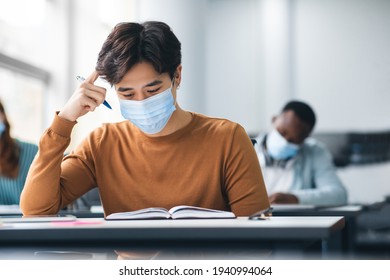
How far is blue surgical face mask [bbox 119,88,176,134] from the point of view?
1.50 metres

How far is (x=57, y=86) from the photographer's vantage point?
337 centimetres

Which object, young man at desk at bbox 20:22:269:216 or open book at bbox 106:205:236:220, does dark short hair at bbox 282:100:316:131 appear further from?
open book at bbox 106:205:236:220

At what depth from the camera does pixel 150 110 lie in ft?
4.90

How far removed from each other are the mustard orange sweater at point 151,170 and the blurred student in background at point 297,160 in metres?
1.28

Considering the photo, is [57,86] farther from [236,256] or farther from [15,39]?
[236,256]

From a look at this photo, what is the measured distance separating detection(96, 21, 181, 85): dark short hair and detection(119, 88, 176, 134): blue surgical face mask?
0.06 metres

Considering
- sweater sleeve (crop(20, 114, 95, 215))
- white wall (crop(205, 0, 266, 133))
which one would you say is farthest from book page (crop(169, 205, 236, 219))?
white wall (crop(205, 0, 266, 133))

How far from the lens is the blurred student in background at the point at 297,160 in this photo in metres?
2.86

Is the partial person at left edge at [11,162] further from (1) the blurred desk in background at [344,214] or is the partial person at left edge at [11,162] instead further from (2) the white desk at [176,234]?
(2) the white desk at [176,234]

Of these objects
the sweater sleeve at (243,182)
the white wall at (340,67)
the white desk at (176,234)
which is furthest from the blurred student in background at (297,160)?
the white desk at (176,234)
